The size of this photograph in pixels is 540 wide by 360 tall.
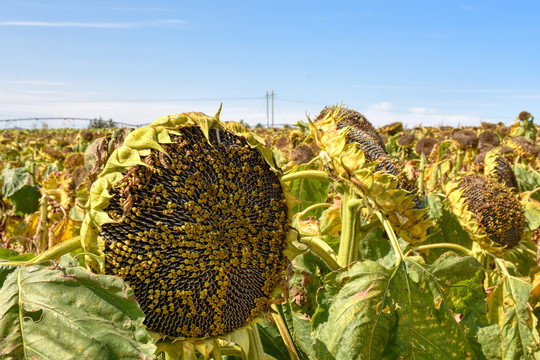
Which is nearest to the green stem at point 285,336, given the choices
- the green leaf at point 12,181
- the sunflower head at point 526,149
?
the green leaf at point 12,181

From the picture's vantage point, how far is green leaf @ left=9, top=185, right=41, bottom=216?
5.20 meters

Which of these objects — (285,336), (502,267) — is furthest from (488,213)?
(285,336)

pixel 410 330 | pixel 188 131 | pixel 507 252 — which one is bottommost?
pixel 507 252

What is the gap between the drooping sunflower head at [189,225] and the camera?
1.08m

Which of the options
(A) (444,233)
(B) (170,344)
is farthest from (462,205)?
(B) (170,344)

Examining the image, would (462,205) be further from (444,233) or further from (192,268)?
(192,268)

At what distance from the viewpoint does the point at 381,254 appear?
99.6 inches

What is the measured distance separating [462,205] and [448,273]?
1.32 m

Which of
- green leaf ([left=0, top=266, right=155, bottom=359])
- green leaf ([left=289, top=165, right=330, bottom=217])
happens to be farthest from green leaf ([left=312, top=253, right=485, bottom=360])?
green leaf ([left=289, top=165, right=330, bottom=217])

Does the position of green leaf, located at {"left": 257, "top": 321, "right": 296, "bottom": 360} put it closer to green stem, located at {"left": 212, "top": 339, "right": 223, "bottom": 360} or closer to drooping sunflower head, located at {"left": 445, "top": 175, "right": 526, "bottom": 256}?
green stem, located at {"left": 212, "top": 339, "right": 223, "bottom": 360}

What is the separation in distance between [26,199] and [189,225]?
482 cm

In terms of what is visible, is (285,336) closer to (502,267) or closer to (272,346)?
(272,346)

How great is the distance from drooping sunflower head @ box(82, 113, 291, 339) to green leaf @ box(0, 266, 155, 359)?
75 mm

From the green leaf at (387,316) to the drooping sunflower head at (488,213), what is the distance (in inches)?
50.9
